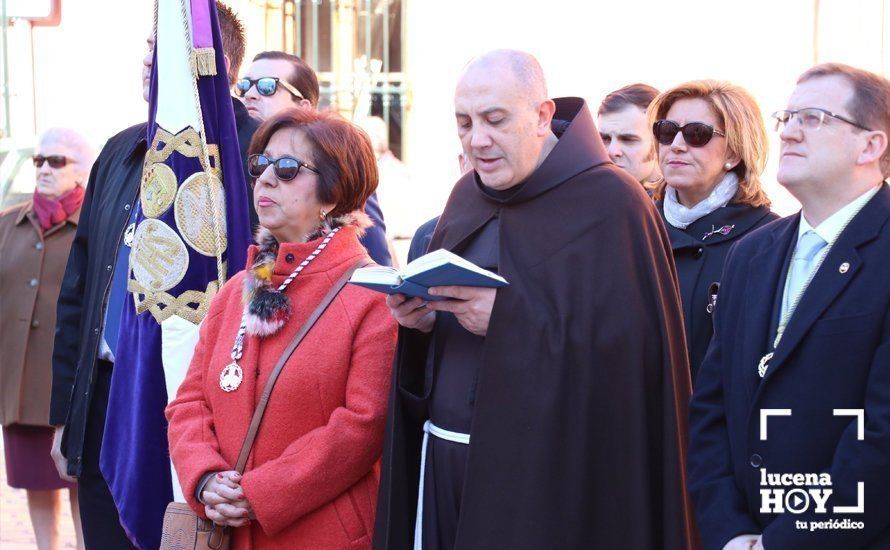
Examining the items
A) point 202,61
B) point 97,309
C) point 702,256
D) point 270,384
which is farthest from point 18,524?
point 702,256

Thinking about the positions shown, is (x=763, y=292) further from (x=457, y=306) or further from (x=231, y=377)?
(x=231, y=377)

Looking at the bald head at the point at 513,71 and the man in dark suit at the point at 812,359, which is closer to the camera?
the man in dark suit at the point at 812,359

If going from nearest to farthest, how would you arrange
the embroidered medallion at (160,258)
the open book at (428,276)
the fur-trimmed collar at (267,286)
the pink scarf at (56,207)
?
1. the open book at (428,276)
2. the fur-trimmed collar at (267,286)
3. the embroidered medallion at (160,258)
4. the pink scarf at (56,207)

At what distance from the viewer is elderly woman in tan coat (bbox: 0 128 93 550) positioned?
6.65 metres

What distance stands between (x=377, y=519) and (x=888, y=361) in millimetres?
1478

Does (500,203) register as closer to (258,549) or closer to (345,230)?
(345,230)

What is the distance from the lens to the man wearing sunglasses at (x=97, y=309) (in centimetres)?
433

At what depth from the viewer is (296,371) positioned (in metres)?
3.55

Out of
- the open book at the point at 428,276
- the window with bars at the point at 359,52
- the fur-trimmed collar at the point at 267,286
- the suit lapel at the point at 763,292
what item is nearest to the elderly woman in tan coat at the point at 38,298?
the fur-trimmed collar at the point at 267,286

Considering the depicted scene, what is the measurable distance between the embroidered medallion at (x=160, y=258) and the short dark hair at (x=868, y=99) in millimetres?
2137

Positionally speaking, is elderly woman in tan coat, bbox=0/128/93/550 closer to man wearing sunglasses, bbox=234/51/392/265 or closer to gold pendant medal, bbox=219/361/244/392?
man wearing sunglasses, bbox=234/51/392/265

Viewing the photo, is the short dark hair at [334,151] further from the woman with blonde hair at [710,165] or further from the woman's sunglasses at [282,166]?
the woman with blonde hair at [710,165]

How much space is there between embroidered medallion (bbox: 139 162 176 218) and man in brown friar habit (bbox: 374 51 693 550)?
1.18 meters


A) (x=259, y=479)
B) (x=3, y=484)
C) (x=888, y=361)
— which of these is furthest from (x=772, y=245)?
(x=3, y=484)
